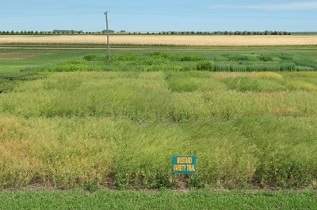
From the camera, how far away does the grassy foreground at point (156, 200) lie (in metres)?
7.43

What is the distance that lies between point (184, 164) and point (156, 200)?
0.82 meters

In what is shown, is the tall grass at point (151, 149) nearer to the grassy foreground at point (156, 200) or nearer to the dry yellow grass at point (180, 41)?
the grassy foreground at point (156, 200)

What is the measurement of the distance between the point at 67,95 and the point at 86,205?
1168cm

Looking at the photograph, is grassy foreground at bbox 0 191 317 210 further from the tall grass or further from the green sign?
the tall grass

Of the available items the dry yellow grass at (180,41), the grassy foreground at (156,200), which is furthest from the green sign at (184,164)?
the dry yellow grass at (180,41)

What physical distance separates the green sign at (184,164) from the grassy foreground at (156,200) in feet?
1.19

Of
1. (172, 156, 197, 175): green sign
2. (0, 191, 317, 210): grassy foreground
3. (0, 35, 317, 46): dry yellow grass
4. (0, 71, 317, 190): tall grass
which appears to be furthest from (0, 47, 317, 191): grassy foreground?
(0, 35, 317, 46): dry yellow grass

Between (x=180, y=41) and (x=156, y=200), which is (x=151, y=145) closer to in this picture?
(x=156, y=200)

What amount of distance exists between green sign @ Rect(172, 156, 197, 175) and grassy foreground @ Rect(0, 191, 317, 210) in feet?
1.19

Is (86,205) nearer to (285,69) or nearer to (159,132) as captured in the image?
(159,132)

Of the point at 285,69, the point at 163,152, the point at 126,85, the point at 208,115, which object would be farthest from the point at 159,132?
the point at 285,69

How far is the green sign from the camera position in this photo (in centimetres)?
820

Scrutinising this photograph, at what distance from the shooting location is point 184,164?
8.23m

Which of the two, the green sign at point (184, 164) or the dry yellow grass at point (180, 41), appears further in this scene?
the dry yellow grass at point (180, 41)
